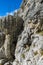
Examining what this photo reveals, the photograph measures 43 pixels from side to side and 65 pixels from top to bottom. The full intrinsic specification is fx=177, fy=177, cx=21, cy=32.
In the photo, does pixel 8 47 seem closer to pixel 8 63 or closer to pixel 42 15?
pixel 8 63

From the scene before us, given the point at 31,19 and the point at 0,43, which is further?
the point at 0,43

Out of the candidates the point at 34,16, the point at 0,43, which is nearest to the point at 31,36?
the point at 34,16

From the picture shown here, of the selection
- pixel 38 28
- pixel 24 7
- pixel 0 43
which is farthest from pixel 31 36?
pixel 24 7

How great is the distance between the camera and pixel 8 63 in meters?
41.8

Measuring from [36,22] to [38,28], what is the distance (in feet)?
6.12

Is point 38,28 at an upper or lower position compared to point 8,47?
upper

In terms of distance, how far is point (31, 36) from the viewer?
39594 mm

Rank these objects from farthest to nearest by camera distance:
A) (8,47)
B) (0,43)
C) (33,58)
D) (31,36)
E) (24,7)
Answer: (24,7) → (0,43) → (8,47) → (31,36) → (33,58)

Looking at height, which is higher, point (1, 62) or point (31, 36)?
point (31, 36)

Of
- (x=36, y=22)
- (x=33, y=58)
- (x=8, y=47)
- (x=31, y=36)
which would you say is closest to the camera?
(x=33, y=58)

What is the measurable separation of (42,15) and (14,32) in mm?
8636

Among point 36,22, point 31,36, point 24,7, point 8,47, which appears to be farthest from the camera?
point 24,7

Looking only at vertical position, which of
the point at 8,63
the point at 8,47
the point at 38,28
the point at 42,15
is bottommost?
the point at 8,63

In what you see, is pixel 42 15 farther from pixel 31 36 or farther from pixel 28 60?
pixel 28 60
